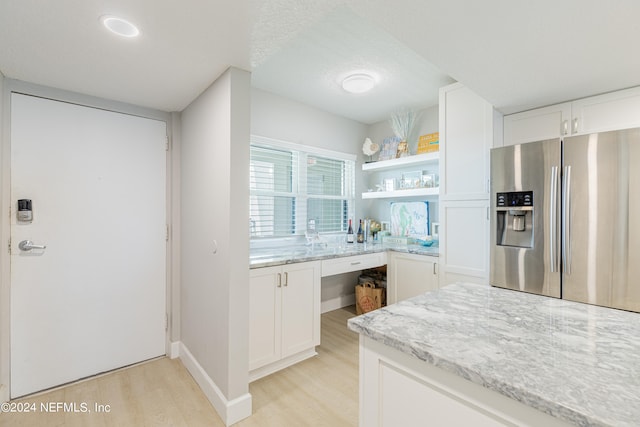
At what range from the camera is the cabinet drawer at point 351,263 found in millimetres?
2527

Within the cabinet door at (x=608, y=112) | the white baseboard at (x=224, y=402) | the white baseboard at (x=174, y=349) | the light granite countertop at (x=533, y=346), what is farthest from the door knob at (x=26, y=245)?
the cabinet door at (x=608, y=112)

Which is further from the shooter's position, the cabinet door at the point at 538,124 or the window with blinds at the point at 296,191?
the window with blinds at the point at 296,191

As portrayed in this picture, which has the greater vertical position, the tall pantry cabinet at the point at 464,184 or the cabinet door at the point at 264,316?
the tall pantry cabinet at the point at 464,184

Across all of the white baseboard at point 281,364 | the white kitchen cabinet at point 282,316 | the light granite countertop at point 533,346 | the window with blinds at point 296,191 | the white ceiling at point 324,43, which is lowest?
the white baseboard at point 281,364

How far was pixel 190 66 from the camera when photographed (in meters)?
1.73

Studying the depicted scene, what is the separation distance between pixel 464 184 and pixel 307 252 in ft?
4.94

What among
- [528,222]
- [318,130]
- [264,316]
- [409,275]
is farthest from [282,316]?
[318,130]

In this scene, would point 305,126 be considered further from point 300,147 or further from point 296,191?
point 296,191

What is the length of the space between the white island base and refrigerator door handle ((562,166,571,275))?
1.70 meters

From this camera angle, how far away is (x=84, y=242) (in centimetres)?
212

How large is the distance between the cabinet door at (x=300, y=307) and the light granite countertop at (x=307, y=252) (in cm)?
7

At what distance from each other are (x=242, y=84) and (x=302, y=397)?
6.86ft

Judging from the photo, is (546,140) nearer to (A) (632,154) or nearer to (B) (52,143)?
(A) (632,154)

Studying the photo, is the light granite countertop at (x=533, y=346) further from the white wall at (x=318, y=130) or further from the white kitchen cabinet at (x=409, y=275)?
the white wall at (x=318, y=130)
